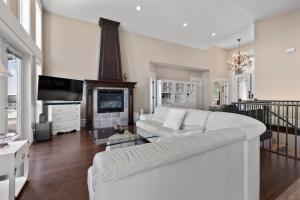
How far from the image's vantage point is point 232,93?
375 inches

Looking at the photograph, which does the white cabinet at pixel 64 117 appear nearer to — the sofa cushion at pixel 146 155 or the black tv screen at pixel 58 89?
the black tv screen at pixel 58 89

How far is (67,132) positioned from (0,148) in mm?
3390

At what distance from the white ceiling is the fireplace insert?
262cm

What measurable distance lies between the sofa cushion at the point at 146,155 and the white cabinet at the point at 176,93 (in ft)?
20.5

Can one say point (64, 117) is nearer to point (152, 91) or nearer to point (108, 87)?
point (108, 87)

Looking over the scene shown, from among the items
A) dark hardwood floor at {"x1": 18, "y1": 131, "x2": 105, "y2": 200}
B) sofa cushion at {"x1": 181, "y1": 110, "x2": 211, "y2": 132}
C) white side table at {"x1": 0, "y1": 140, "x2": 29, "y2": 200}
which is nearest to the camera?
white side table at {"x1": 0, "y1": 140, "x2": 29, "y2": 200}

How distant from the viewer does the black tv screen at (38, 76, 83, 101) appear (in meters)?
4.22

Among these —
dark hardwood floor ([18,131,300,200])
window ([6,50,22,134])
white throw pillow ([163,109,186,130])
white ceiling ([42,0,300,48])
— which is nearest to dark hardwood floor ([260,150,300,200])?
dark hardwood floor ([18,131,300,200])

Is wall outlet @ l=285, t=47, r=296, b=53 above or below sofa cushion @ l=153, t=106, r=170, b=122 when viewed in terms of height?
above

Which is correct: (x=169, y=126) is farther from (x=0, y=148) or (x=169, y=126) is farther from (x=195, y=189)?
(x=0, y=148)

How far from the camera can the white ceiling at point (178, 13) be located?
481cm

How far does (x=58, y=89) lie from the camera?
4.67 meters

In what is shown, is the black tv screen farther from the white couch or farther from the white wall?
the white couch

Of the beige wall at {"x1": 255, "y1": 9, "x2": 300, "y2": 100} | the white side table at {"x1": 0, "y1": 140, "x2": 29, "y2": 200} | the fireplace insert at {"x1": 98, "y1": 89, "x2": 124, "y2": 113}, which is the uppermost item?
the beige wall at {"x1": 255, "y1": 9, "x2": 300, "y2": 100}
